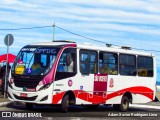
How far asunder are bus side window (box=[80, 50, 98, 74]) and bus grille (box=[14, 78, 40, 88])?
239 cm

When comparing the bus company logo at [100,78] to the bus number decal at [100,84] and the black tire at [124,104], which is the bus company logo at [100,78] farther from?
the black tire at [124,104]

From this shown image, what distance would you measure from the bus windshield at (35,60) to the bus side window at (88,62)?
154 cm

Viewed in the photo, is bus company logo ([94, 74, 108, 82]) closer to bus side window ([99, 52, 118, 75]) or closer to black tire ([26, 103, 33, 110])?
bus side window ([99, 52, 118, 75])

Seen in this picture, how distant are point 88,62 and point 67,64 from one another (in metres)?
1.57

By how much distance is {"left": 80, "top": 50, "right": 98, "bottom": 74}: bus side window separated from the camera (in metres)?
21.0

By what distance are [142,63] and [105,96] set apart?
11.9 feet

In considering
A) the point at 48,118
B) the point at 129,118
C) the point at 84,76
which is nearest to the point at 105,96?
the point at 84,76

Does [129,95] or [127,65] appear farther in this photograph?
[129,95]

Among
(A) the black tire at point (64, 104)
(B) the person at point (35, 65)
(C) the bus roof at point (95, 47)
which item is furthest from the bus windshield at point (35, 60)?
(A) the black tire at point (64, 104)

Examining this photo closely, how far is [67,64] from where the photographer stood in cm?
2008

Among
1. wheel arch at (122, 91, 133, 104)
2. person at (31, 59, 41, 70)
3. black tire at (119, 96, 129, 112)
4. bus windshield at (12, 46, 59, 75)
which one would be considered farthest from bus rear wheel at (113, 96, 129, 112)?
person at (31, 59, 41, 70)

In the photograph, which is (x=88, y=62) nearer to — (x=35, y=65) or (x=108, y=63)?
(x=108, y=63)

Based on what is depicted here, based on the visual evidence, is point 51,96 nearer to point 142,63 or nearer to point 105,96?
point 105,96

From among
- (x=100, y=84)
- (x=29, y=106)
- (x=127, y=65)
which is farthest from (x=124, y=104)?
(x=29, y=106)
